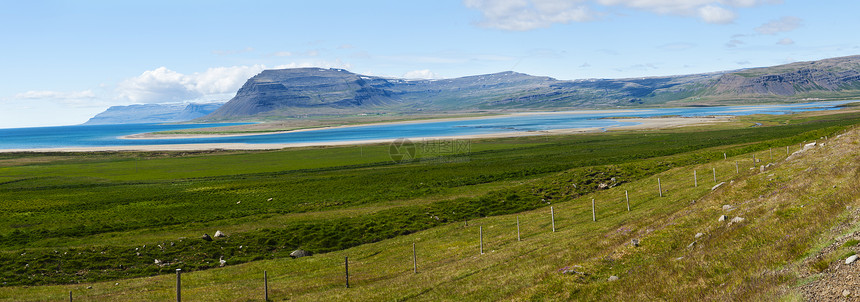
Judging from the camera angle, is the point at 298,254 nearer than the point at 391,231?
Yes

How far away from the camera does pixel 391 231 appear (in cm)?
4769

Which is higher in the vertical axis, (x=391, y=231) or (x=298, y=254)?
(x=391, y=231)

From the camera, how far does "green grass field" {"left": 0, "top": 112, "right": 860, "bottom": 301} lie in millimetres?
20891

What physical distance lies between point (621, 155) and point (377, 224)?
69482 mm

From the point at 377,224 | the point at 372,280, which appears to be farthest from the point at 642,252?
the point at 377,224

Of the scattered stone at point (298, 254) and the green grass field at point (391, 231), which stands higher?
the green grass field at point (391, 231)

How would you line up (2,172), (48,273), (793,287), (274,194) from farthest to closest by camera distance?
1. (2,172)
2. (274,194)
3. (48,273)
4. (793,287)

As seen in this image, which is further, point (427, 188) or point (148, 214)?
point (427, 188)

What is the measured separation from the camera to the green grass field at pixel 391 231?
2089 centimetres

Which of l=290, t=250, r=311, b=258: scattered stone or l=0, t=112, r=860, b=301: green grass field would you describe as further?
l=290, t=250, r=311, b=258: scattered stone

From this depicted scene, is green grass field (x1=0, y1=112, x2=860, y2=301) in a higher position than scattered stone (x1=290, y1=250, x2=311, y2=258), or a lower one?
higher

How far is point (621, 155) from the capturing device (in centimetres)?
10325

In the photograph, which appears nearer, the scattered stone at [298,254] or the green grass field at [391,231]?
the green grass field at [391,231]

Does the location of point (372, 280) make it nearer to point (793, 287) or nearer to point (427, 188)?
point (793, 287)
